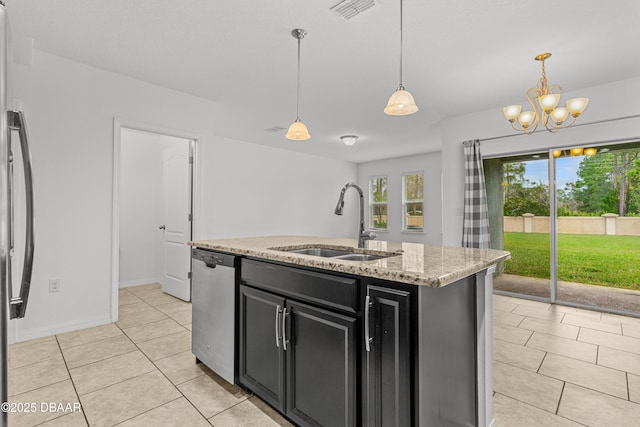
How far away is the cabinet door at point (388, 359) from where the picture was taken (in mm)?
1139

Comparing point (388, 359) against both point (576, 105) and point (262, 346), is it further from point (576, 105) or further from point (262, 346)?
point (576, 105)

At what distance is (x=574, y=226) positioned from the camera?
3.93 metres

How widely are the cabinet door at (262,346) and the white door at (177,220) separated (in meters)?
2.47

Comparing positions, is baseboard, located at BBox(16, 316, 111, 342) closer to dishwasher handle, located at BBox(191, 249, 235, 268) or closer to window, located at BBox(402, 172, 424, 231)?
dishwasher handle, located at BBox(191, 249, 235, 268)

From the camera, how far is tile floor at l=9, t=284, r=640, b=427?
1.73 m

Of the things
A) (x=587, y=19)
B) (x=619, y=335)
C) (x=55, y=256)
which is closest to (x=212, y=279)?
(x=55, y=256)

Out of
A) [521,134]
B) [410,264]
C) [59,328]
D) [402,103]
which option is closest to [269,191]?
[59,328]

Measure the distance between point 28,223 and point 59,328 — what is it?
251 cm

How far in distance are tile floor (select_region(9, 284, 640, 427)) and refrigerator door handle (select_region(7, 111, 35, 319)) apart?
→ 3.36ft

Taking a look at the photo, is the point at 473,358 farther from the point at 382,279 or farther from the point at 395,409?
the point at 382,279

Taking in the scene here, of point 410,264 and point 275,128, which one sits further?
point 275,128

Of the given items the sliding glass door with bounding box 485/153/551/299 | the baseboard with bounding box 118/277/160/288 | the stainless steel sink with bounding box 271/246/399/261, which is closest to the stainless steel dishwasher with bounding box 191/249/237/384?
the stainless steel sink with bounding box 271/246/399/261

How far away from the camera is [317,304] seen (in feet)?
4.79

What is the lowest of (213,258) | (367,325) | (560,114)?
(367,325)
